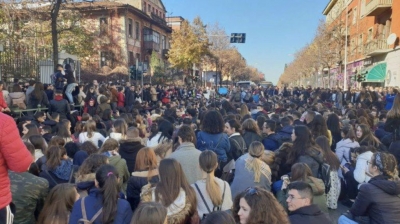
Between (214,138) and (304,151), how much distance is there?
1.51 metres

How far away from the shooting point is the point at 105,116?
1043 cm

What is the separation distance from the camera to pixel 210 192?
418 cm

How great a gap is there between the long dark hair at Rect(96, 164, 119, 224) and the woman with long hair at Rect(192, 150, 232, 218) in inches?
37.8

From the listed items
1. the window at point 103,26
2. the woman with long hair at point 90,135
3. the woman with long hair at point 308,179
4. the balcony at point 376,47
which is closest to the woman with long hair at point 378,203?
the woman with long hair at point 308,179

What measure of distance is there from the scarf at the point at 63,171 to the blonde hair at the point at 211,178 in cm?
192

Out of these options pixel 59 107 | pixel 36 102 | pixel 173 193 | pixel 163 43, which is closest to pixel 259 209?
pixel 173 193

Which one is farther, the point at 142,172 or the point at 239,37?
the point at 239,37

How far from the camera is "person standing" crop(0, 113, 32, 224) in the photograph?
3.11 meters

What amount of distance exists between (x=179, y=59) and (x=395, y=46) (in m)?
19.9

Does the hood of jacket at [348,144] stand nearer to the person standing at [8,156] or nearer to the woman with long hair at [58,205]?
the woman with long hair at [58,205]

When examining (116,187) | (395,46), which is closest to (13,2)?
(116,187)

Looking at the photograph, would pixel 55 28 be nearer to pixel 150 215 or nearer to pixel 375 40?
pixel 150 215

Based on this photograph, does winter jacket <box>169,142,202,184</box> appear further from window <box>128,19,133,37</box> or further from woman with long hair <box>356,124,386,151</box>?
window <box>128,19,133,37</box>

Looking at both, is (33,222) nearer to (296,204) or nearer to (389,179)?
(296,204)
